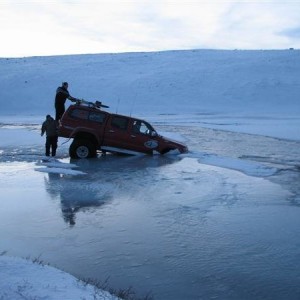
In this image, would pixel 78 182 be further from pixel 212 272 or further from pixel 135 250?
pixel 212 272

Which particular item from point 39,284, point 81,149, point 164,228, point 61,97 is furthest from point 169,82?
point 39,284

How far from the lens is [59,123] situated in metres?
14.9

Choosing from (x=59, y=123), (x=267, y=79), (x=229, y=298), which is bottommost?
(x=229, y=298)

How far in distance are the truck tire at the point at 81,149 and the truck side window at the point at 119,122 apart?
1.05 meters

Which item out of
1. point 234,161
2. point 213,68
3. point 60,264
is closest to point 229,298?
point 60,264

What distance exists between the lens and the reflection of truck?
574 inches

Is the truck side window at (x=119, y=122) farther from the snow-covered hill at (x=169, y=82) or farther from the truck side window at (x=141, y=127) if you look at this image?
the snow-covered hill at (x=169, y=82)

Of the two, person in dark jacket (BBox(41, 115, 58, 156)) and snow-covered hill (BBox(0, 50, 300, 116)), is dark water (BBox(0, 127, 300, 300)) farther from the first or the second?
snow-covered hill (BBox(0, 50, 300, 116))

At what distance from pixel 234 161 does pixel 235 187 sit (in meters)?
3.44

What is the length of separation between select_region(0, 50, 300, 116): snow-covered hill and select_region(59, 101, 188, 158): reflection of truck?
22.2 meters

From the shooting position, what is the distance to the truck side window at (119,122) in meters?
15.0

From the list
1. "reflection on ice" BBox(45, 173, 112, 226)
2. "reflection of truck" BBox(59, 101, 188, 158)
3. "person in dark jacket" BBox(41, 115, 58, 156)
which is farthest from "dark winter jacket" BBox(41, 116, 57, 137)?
"reflection on ice" BBox(45, 173, 112, 226)

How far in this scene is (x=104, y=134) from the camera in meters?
14.8

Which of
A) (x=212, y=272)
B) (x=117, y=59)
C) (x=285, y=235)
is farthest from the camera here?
(x=117, y=59)
